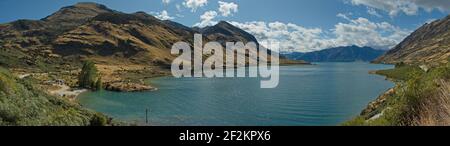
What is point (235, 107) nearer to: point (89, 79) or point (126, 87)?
point (126, 87)

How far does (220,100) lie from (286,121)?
34624mm

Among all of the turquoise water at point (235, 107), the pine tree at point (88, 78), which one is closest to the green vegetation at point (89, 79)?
the pine tree at point (88, 78)

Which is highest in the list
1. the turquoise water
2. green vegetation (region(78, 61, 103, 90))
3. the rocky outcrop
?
green vegetation (region(78, 61, 103, 90))

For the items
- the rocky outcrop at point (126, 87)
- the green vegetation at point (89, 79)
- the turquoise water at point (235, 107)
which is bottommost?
the turquoise water at point (235, 107)

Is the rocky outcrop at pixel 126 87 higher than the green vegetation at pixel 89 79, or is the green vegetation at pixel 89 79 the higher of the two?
the green vegetation at pixel 89 79

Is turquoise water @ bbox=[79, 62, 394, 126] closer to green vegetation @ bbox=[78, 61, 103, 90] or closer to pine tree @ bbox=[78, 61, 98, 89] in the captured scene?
green vegetation @ bbox=[78, 61, 103, 90]

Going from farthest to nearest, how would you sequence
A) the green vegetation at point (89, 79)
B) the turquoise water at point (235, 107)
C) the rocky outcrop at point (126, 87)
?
the green vegetation at point (89, 79) → the rocky outcrop at point (126, 87) → the turquoise water at point (235, 107)

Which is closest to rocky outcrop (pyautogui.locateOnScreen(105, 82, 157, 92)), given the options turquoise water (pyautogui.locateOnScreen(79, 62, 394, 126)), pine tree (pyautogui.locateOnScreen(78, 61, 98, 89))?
pine tree (pyautogui.locateOnScreen(78, 61, 98, 89))

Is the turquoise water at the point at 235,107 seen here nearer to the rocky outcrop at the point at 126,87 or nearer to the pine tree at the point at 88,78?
the rocky outcrop at the point at 126,87

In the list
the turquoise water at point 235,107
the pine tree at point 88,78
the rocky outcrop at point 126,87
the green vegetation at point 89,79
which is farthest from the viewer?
the pine tree at point 88,78

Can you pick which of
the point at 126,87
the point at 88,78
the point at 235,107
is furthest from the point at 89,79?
the point at 235,107

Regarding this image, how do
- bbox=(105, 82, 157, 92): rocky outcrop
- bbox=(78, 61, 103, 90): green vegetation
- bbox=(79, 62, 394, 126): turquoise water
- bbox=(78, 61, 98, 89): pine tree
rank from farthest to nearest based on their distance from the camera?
bbox=(78, 61, 98, 89): pine tree → bbox=(78, 61, 103, 90): green vegetation → bbox=(105, 82, 157, 92): rocky outcrop → bbox=(79, 62, 394, 126): turquoise water
